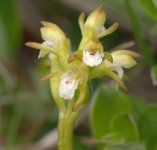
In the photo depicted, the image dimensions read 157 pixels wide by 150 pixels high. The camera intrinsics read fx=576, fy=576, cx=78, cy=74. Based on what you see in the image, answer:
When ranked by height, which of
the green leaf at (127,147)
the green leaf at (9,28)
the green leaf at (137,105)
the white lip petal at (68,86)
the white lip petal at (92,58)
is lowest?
the green leaf at (127,147)

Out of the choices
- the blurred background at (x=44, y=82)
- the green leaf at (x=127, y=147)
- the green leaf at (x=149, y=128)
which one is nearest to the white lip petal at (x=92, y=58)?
the green leaf at (x=127, y=147)

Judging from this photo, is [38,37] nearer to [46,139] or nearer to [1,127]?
[1,127]

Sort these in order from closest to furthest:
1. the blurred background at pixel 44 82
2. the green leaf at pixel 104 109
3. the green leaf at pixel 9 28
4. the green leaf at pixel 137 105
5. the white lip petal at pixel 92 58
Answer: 1. the white lip petal at pixel 92 58
2. the green leaf at pixel 104 109
3. the green leaf at pixel 137 105
4. the blurred background at pixel 44 82
5. the green leaf at pixel 9 28

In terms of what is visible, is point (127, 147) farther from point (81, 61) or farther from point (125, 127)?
point (81, 61)

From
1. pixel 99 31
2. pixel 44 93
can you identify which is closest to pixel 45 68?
pixel 44 93

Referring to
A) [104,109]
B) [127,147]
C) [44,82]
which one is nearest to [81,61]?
[127,147]

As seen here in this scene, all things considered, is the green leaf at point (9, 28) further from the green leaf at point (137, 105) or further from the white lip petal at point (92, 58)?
the white lip petal at point (92, 58)

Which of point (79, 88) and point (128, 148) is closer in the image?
point (79, 88)
